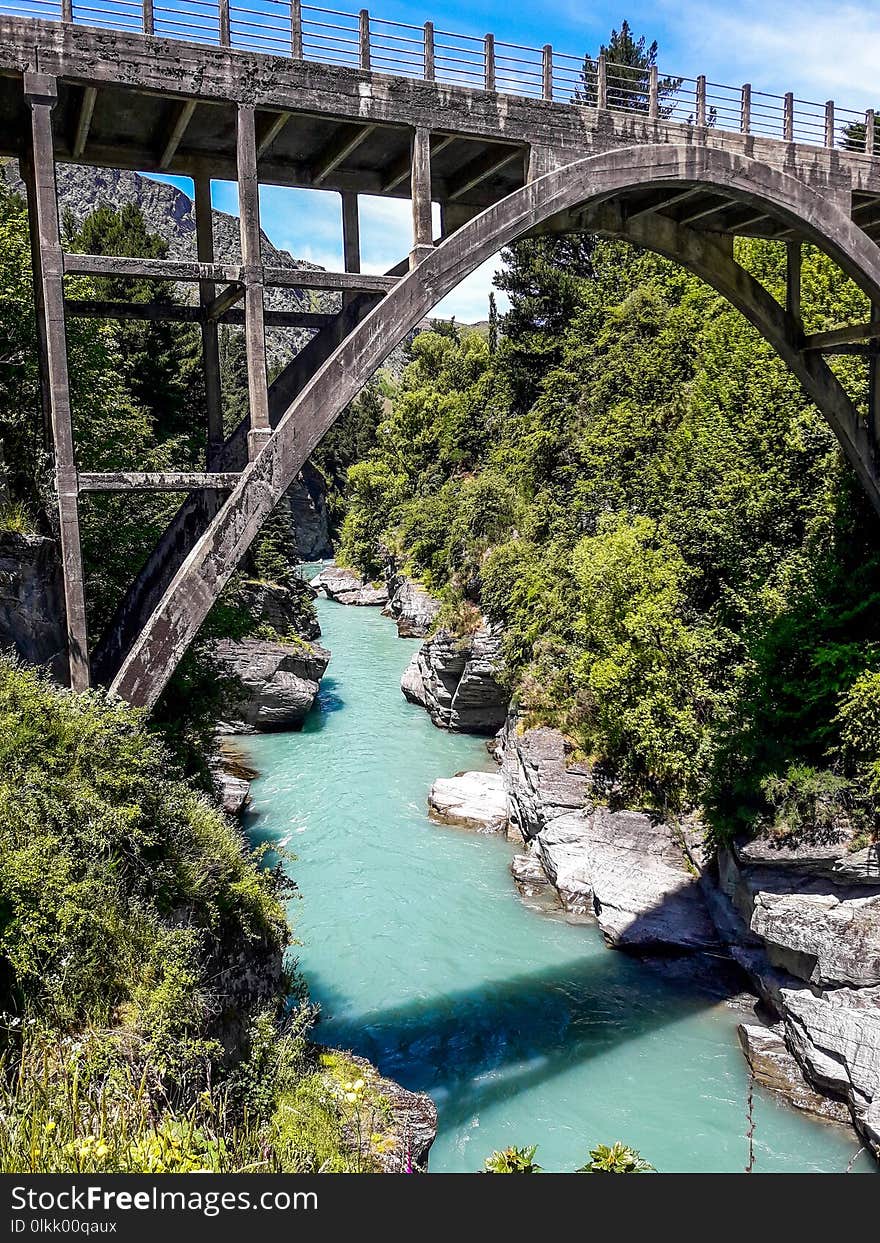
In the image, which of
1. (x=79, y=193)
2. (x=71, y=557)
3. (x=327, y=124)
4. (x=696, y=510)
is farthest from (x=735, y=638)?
(x=79, y=193)

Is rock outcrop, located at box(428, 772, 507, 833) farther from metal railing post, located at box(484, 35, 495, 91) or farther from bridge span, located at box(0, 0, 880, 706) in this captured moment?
metal railing post, located at box(484, 35, 495, 91)

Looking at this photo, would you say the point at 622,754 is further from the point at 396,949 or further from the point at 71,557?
the point at 71,557

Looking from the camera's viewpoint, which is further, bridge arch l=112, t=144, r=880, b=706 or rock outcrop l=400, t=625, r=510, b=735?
rock outcrop l=400, t=625, r=510, b=735

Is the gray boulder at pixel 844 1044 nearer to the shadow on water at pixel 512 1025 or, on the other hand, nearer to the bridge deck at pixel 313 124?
the shadow on water at pixel 512 1025

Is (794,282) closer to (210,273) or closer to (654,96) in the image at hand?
(654,96)

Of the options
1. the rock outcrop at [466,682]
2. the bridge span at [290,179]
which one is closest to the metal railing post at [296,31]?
the bridge span at [290,179]

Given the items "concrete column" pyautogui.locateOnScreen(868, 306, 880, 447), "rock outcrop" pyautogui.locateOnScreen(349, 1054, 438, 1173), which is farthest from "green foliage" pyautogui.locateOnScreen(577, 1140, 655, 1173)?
"concrete column" pyautogui.locateOnScreen(868, 306, 880, 447)
